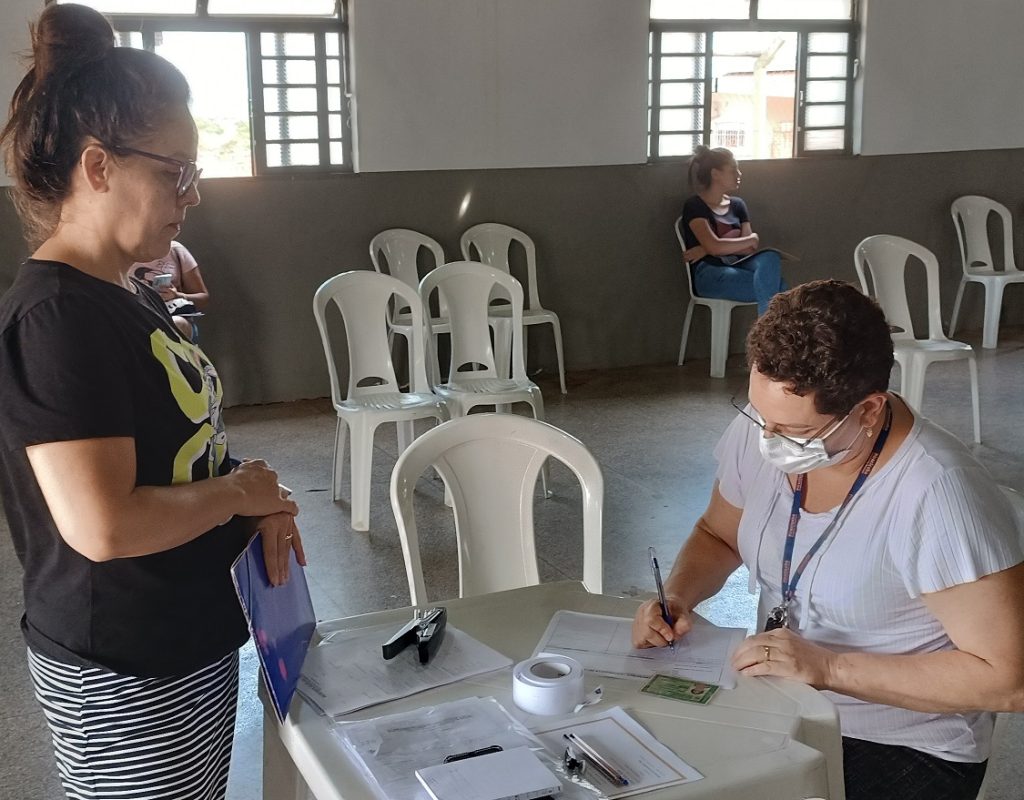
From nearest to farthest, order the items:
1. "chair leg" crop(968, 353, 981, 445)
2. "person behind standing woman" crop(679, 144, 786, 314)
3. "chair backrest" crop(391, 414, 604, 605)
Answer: "chair backrest" crop(391, 414, 604, 605)
"chair leg" crop(968, 353, 981, 445)
"person behind standing woman" crop(679, 144, 786, 314)

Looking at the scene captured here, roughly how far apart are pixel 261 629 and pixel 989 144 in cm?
759

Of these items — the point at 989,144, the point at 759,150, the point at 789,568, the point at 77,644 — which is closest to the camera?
the point at 77,644

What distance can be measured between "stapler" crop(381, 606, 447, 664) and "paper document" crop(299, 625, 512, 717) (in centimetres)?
1

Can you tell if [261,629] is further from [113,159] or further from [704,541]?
[704,541]

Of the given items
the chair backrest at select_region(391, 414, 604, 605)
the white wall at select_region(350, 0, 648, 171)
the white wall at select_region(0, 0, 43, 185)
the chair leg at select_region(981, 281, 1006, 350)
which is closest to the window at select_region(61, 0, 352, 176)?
the white wall at select_region(350, 0, 648, 171)

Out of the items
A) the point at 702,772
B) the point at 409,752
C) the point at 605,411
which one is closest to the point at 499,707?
the point at 409,752

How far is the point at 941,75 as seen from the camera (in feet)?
24.3

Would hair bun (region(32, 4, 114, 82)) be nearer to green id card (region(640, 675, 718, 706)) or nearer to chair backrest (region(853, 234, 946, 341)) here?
green id card (region(640, 675, 718, 706))

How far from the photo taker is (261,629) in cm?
142

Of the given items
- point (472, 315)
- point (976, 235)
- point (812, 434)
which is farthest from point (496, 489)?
point (976, 235)

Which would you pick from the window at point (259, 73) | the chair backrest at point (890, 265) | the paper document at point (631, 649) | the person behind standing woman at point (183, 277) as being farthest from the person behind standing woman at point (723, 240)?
the paper document at point (631, 649)

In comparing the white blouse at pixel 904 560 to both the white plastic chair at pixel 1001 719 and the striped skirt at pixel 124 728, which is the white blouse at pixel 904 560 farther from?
the striped skirt at pixel 124 728

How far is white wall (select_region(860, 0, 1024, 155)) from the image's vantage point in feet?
23.7

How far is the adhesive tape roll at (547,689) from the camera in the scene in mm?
1458
